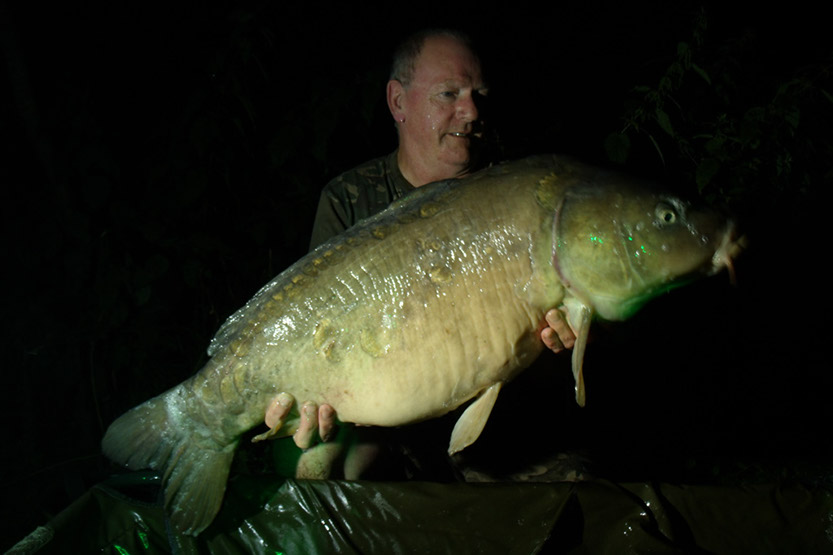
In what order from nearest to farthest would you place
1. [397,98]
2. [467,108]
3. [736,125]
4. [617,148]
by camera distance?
[467,108] → [397,98] → [617,148] → [736,125]

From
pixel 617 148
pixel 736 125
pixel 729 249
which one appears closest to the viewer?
pixel 729 249

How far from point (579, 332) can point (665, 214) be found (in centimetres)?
35

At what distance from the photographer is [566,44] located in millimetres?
3656

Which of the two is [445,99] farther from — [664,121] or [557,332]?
[664,121]

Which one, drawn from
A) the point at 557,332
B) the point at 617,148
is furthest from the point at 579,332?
the point at 617,148

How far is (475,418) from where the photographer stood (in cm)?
155

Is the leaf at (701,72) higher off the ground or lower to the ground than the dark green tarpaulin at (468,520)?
higher

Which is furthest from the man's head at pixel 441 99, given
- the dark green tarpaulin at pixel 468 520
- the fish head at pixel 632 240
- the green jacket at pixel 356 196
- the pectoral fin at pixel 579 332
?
the dark green tarpaulin at pixel 468 520

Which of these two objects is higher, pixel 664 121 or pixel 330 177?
pixel 330 177

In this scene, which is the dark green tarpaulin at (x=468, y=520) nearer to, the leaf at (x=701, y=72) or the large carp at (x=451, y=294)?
the large carp at (x=451, y=294)

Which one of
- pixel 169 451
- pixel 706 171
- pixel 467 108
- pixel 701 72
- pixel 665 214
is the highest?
pixel 467 108

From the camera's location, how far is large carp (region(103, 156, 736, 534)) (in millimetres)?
1456

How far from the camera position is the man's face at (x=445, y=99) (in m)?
2.16

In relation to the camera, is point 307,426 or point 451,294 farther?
point 307,426
